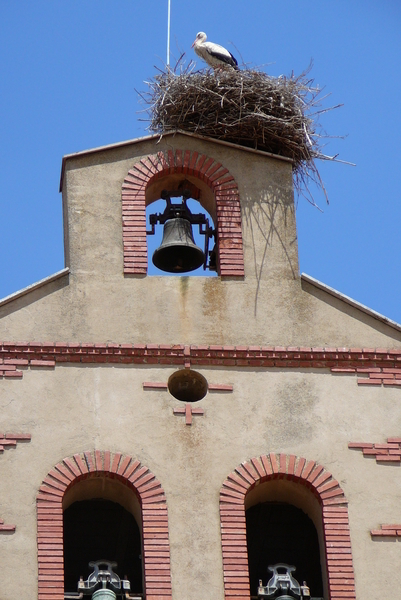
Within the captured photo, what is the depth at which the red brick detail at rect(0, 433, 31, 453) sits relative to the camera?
56.4 ft

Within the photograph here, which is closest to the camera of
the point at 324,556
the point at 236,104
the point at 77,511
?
the point at 324,556

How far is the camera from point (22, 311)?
18.0 metres

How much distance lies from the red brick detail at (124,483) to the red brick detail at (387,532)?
1.79 meters

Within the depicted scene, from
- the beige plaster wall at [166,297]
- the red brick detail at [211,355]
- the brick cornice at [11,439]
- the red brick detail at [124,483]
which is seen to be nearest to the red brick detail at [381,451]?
the red brick detail at [211,355]

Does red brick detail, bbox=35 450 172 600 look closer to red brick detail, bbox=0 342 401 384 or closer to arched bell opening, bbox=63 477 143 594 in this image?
arched bell opening, bbox=63 477 143 594

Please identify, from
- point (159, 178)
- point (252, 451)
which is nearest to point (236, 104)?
point (159, 178)

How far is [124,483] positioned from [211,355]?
147cm

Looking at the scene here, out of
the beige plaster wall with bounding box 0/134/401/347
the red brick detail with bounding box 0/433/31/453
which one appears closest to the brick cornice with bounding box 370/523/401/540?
the beige plaster wall with bounding box 0/134/401/347

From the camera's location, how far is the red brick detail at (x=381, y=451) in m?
17.6

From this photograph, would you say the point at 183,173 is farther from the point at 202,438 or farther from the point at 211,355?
the point at 202,438

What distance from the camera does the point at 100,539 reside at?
18438 millimetres

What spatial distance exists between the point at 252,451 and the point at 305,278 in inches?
76.7

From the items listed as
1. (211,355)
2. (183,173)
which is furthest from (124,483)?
(183,173)

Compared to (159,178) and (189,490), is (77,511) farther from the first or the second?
(159,178)
